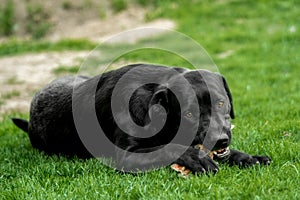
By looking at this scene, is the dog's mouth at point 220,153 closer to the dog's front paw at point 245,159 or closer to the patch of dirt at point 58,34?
the dog's front paw at point 245,159

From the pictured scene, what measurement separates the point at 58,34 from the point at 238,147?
1069 cm

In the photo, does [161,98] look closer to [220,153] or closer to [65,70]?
[220,153]

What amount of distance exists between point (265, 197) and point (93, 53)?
9.20 m

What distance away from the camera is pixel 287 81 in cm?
933

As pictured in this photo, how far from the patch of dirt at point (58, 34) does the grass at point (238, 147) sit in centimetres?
145

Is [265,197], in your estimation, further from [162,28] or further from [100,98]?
[162,28]

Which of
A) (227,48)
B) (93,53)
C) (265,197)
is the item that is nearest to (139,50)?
(93,53)

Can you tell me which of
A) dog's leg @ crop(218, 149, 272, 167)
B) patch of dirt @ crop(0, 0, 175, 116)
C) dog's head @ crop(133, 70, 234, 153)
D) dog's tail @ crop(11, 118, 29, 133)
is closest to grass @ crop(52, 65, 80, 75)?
patch of dirt @ crop(0, 0, 175, 116)

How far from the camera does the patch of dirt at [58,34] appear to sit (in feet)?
34.7

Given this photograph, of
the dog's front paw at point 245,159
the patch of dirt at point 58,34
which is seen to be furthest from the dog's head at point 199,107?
the patch of dirt at point 58,34

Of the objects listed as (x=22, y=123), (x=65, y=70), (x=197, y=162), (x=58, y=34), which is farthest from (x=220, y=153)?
(x=58, y=34)

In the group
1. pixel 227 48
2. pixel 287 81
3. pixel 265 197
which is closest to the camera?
pixel 265 197

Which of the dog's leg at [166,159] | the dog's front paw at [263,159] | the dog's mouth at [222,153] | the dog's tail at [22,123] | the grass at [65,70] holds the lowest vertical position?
the grass at [65,70]

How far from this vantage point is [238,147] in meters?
5.49
